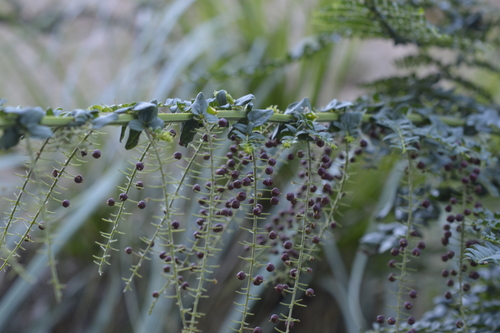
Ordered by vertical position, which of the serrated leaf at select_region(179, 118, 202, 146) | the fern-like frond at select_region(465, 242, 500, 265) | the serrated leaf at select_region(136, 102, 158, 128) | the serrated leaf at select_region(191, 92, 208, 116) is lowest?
the fern-like frond at select_region(465, 242, 500, 265)

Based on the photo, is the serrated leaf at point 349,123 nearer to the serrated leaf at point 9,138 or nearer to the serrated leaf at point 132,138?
the serrated leaf at point 132,138

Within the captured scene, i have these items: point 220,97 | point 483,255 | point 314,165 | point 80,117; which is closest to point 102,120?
point 80,117

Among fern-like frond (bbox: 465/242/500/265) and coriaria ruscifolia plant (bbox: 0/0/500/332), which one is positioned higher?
coriaria ruscifolia plant (bbox: 0/0/500/332)

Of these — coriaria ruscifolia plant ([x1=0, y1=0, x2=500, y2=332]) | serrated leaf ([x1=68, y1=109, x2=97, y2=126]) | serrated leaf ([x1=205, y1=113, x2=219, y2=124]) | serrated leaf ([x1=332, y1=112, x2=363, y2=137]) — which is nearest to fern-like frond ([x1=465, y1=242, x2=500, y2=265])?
coriaria ruscifolia plant ([x1=0, y1=0, x2=500, y2=332])

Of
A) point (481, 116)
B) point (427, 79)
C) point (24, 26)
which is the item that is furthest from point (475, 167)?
point (24, 26)

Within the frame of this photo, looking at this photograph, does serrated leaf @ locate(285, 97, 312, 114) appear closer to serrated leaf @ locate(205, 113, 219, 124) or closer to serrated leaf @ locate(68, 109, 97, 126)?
serrated leaf @ locate(205, 113, 219, 124)

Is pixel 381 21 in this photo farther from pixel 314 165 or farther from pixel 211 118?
pixel 211 118

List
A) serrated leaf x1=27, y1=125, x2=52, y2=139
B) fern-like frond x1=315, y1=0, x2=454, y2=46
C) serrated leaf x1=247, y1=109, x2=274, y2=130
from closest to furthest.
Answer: serrated leaf x1=27, y1=125, x2=52, y2=139, serrated leaf x1=247, y1=109, x2=274, y2=130, fern-like frond x1=315, y1=0, x2=454, y2=46

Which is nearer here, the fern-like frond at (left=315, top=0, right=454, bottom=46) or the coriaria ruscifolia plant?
the coriaria ruscifolia plant

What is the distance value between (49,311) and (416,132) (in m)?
1.18

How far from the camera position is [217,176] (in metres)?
0.48

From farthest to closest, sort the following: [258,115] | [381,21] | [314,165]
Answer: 1. [381,21]
2. [314,165]
3. [258,115]

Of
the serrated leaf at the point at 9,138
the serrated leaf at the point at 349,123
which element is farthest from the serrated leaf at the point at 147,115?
the serrated leaf at the point at 349,123

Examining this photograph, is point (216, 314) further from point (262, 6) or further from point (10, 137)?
point (262, 6)
